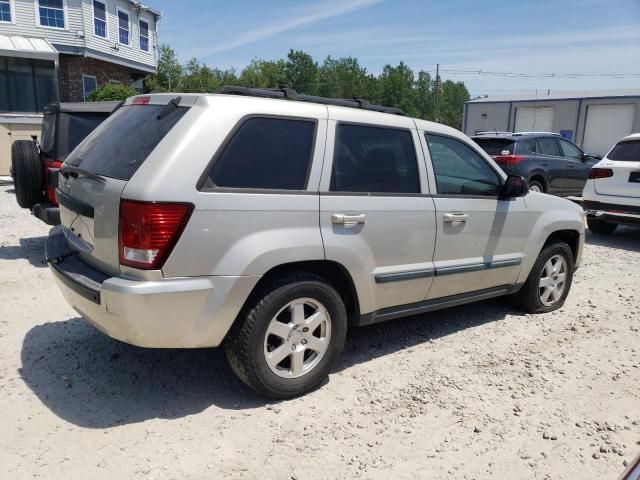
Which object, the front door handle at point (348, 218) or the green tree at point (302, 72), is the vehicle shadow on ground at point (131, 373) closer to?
the front door handle at point (348, 218)

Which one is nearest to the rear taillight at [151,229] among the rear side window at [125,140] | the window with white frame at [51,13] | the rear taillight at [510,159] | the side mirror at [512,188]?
the rear side window at [125,140]

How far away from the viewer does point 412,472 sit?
2740 mm

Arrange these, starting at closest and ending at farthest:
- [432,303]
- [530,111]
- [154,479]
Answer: [154,479]
[432,303]
[530,111]

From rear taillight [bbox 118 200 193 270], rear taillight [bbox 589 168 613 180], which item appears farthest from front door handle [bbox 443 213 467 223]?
rear taillight [bbox 589 168 613 180]

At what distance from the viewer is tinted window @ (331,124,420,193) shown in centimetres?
353

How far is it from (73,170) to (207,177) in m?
1.16

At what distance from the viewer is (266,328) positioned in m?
3.17

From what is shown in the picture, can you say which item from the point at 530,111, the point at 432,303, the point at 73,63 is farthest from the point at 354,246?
the point at 530,111

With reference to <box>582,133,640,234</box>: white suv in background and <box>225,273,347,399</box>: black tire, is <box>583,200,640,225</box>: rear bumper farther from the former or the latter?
<box>225,273,347,399</box>: black tire

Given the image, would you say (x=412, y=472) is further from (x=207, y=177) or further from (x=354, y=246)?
(x=207, y=177)

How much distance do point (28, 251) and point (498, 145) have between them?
9064 millimetres

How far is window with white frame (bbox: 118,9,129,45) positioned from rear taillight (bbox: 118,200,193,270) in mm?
26949

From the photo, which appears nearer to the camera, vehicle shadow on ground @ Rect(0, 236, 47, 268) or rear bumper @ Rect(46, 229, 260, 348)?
rear bumper @ Rect(46, 229, 260, 348)

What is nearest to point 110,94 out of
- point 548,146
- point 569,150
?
point 548,146
